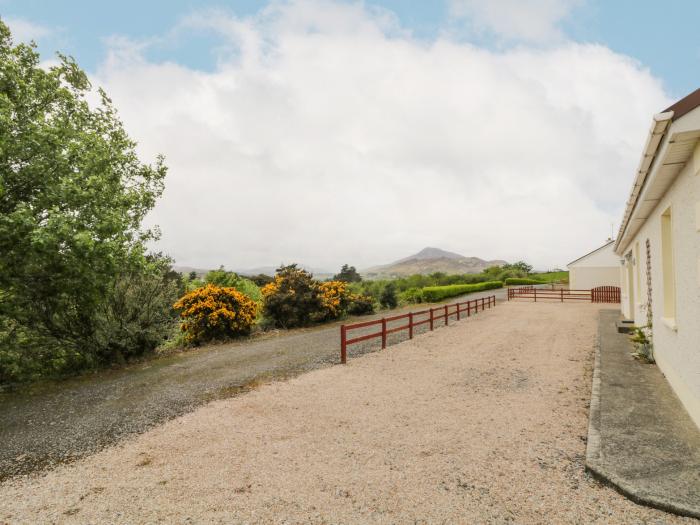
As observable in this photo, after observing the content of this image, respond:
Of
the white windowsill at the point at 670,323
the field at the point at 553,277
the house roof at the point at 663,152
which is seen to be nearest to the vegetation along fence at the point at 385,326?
the white windowsill at the point at 670,323

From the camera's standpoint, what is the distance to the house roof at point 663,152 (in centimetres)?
347

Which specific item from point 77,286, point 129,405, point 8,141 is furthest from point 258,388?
point 8,141

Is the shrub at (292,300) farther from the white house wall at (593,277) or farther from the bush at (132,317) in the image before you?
the white house wall at (593,277)

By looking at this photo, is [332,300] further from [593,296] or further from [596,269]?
[596,269]

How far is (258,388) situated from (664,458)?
5877 millimetres

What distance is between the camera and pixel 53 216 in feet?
22.9

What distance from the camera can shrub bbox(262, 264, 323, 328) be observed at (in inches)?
659

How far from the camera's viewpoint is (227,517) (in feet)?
10.5

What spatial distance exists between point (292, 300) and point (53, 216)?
10570mm

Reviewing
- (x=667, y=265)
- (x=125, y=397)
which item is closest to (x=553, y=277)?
(x=667, y=265)

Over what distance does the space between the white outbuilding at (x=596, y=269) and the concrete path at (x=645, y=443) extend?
2788 cm

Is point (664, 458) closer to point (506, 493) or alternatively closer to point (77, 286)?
point (506, 493)

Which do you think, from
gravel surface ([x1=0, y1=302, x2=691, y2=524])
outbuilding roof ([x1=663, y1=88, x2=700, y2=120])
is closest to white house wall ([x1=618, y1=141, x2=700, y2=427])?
outbuilding roof ([x1=663, y1=88, x2=700, y2=120])

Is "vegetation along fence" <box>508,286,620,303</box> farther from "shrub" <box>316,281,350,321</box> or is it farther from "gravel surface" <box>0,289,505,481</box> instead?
"gravel surface" <box>0,289,505,481</box>
